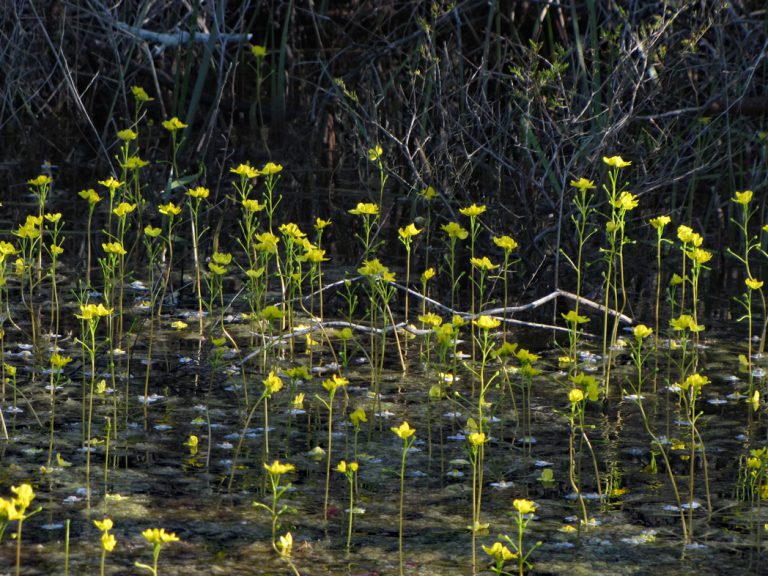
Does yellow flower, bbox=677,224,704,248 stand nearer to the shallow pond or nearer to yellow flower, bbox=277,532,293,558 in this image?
the shallow pond

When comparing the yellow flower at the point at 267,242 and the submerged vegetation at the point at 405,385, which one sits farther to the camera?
the yellow flower at the point at 267,242

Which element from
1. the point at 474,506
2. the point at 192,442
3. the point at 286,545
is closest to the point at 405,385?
the point at 192,442

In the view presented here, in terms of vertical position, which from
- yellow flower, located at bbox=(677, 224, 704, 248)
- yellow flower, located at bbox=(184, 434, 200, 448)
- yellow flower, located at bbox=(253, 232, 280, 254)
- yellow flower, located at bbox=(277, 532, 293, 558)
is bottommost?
yellow flower, located at bbox=(277, 532, 293, 558)

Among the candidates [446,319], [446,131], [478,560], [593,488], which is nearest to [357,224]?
[446,131]

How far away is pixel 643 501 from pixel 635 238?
2997mm

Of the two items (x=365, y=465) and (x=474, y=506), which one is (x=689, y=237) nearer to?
(x=365, y=465)

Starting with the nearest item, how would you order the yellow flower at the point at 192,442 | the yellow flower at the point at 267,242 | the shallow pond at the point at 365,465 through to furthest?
the shallow pond at the point at 365,465 < the yellow flower at the point at 192,442 < the yellow flower at the point at 267,242

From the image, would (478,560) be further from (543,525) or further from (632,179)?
(632,179)

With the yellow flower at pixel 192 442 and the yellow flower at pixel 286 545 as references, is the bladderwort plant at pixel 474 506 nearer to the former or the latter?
the yellow flower at pixel 286 545

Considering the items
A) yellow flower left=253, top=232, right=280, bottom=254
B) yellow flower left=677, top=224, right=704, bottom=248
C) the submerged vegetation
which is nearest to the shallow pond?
the submerged vegetation

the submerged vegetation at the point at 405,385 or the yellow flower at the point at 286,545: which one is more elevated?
the submerged vegetation at the point at 405,385

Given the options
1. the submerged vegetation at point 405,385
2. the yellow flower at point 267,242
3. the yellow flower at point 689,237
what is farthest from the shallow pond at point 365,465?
the yellow flower at point 689,237

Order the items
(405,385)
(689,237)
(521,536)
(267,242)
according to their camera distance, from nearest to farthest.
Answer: (521,536) < (689,237) < (267,242) < (405,385)

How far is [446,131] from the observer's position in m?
5.71
